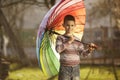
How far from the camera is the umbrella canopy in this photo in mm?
3846

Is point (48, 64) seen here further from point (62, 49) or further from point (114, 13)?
point (114, 13)

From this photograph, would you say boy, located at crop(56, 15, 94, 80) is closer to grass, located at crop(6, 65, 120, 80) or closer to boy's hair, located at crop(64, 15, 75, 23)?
boy's hair, located at crop(64, 15, 75, 23)

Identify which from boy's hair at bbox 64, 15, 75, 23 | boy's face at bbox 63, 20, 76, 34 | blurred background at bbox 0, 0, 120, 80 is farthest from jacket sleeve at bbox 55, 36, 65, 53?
blurred background at bbox 0, 0, 120, 80

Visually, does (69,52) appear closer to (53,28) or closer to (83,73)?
(53,28)

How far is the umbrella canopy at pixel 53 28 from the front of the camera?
3846 millimetres

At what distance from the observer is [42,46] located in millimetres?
3879

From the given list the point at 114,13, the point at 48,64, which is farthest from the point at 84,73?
the point at 48,64

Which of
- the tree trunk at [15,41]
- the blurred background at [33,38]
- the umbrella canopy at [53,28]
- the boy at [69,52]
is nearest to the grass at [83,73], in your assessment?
the blurred background at [33,38]

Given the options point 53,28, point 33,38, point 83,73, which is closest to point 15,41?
point 33,38

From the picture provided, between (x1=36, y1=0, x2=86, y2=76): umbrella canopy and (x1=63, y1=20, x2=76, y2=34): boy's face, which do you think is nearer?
(x1=63, y1=20, x2=76, y2=34): boy's face

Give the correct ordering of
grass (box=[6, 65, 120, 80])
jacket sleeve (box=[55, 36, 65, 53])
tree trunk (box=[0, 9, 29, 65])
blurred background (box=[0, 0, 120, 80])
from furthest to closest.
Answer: tree trunk (box=[0, 9, 29, 65]) → blurred background (box=[0, 0, 120, 80]) → grass (box=[6, 65, 120, 80]) → jacket sleeve (box=[55, 36, 65, 53])

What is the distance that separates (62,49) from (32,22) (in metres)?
2.38

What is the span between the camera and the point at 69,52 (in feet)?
12.2

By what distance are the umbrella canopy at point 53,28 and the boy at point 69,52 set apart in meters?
0.18
